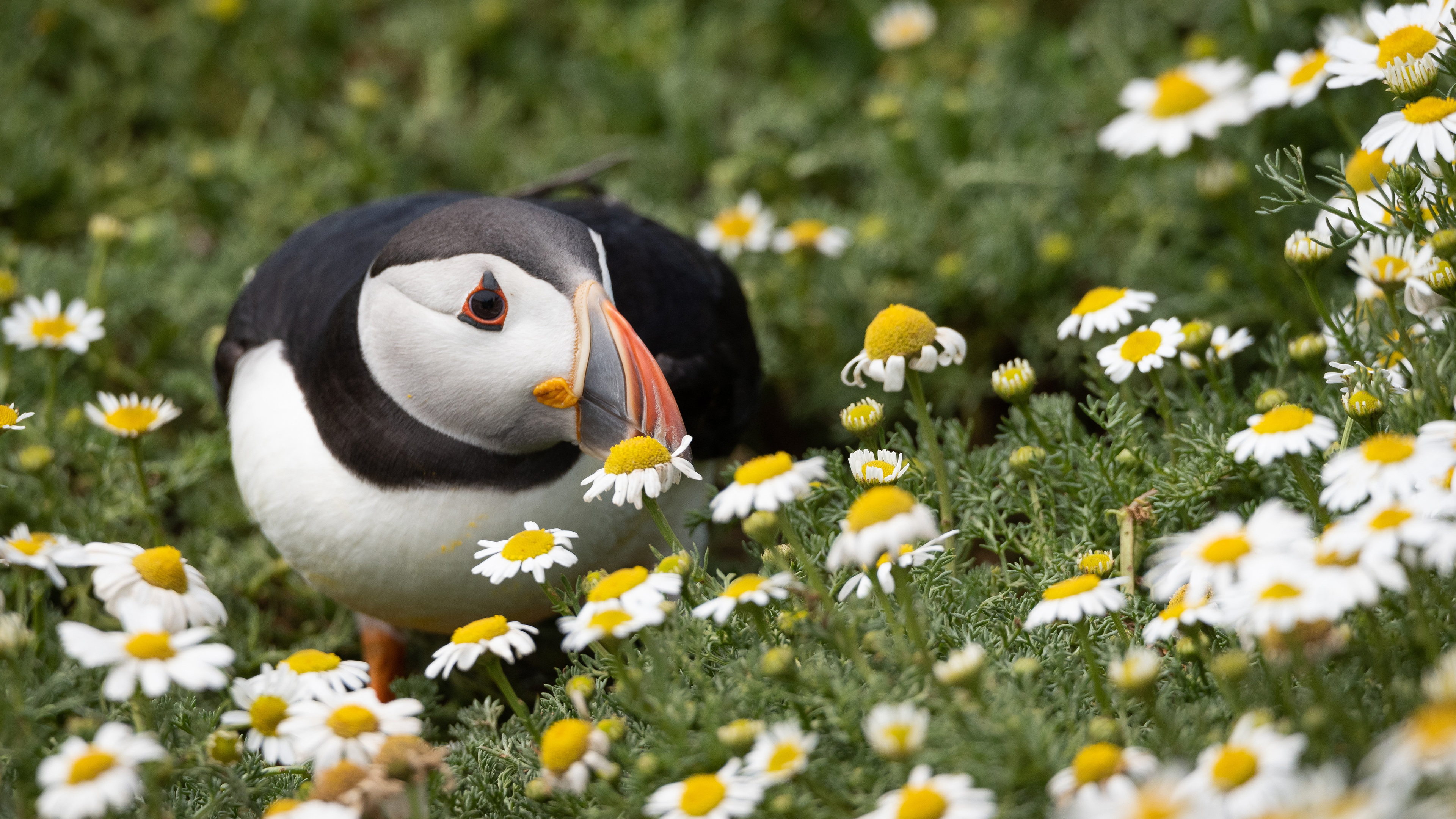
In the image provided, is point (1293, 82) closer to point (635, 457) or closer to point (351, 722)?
point (635, 457)

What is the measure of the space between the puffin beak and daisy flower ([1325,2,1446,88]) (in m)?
1.43

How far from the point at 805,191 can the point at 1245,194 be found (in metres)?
1.50

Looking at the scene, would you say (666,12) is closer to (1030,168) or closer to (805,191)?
(805,191)

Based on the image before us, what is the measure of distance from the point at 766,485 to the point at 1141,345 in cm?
88

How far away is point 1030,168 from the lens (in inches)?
163

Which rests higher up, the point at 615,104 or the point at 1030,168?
the point at 615,104

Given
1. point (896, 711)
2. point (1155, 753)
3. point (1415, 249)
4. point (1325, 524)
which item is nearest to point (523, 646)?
point (896, 711)

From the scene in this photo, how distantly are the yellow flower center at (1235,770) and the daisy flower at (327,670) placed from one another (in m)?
1.33

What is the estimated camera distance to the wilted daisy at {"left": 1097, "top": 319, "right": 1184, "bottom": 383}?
2357 millimetres

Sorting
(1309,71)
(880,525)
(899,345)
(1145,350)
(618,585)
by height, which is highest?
(1309,71)

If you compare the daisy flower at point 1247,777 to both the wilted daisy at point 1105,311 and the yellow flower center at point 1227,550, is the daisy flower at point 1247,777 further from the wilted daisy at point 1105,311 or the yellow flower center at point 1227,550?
the wilted daisy at point 1105,311

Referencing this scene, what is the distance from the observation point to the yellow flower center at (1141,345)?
7.82ft

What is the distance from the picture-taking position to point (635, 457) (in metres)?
2.15

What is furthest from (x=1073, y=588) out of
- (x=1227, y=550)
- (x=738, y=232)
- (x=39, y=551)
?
(x=738, y=232)
